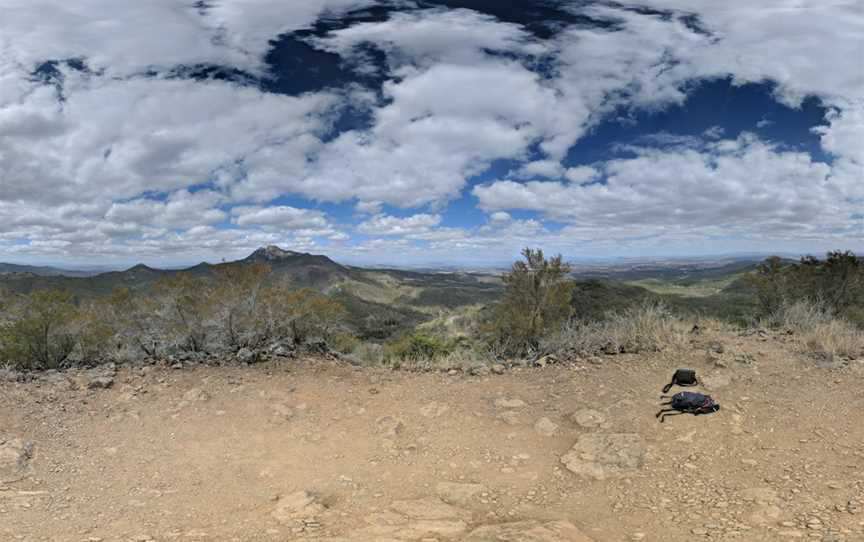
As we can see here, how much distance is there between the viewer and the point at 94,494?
546 cm

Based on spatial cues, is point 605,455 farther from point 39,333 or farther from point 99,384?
point 39,333

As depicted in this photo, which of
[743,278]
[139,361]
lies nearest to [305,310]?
[139,361]

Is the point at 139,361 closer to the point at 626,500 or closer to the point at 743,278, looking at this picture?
the point at 626,500

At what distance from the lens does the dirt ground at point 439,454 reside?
15.3 ft

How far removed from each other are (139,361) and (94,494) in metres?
4.49

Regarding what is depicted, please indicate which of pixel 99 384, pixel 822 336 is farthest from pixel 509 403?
pixel 99 384

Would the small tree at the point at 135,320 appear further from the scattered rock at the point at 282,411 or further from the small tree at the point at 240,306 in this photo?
the scattered rock at the point at 282,411

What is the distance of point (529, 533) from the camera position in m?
4.32

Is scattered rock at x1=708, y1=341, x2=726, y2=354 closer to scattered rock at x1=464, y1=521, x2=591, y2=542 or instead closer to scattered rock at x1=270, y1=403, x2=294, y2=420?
scattered rock at x1=464, y1=521, x2=591, y2=542

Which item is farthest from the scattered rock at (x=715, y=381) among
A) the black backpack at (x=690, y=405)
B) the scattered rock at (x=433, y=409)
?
the scattered rock at (x=433, y=409)

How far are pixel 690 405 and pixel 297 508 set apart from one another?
533 cm

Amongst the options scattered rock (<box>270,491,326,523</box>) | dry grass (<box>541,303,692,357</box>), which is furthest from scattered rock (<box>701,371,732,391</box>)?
scattered rock (<box>270,491,326,523</box>)

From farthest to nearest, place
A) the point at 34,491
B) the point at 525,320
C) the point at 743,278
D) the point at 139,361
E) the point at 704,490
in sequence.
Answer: the point at 743,278, the point at 525,320, the point at 139,361, the point at 34,491, the point at 704,490

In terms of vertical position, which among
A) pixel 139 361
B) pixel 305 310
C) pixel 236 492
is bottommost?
pixel 236 492
